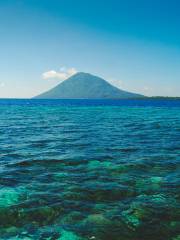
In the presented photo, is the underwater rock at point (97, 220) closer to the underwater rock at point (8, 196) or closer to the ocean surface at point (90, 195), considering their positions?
the ocean surface at point (90, 195)

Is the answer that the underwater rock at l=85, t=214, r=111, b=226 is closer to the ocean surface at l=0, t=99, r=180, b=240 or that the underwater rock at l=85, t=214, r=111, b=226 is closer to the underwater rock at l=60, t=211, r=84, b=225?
the ocean surface at l=0, t=99, r=180, b=240

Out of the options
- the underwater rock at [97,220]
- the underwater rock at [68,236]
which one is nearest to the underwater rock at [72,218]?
the underwater rock at [97,220]

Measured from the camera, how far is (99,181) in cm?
1571

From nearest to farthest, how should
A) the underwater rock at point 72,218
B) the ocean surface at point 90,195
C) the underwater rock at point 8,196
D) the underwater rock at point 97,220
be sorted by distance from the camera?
the ocean surface at point 90,195 → the underwater rock at point 97,220 → the underwater rock at point 72,218 → the underwater rock at point 8,196

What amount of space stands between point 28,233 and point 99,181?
661 centimetres

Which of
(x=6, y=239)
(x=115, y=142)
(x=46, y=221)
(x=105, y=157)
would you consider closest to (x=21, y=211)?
(x=46, y=221)

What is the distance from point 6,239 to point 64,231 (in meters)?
1.96

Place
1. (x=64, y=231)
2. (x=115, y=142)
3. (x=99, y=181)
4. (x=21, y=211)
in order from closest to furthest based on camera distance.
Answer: (x=64, y=231) → (x=21, y=211) → (x=99, y=181) → (x=115, y=142)

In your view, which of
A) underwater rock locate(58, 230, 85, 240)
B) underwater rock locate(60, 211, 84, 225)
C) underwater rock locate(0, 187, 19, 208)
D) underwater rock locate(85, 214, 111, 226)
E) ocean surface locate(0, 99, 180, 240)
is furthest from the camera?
underwater rock locate(0, 187, 19, 208)

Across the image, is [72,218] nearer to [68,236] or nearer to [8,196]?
[68,236]

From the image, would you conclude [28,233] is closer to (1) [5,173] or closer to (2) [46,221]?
(2) [46,221]

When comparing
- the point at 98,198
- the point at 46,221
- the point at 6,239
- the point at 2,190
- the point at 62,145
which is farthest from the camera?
A: the point at 62,145

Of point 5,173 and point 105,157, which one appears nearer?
point 5,173

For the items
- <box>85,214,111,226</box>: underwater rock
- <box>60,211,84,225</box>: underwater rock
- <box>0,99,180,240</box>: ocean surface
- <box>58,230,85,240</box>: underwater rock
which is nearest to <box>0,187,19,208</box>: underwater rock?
<box>0,99,180,240</box>: ocean surface
